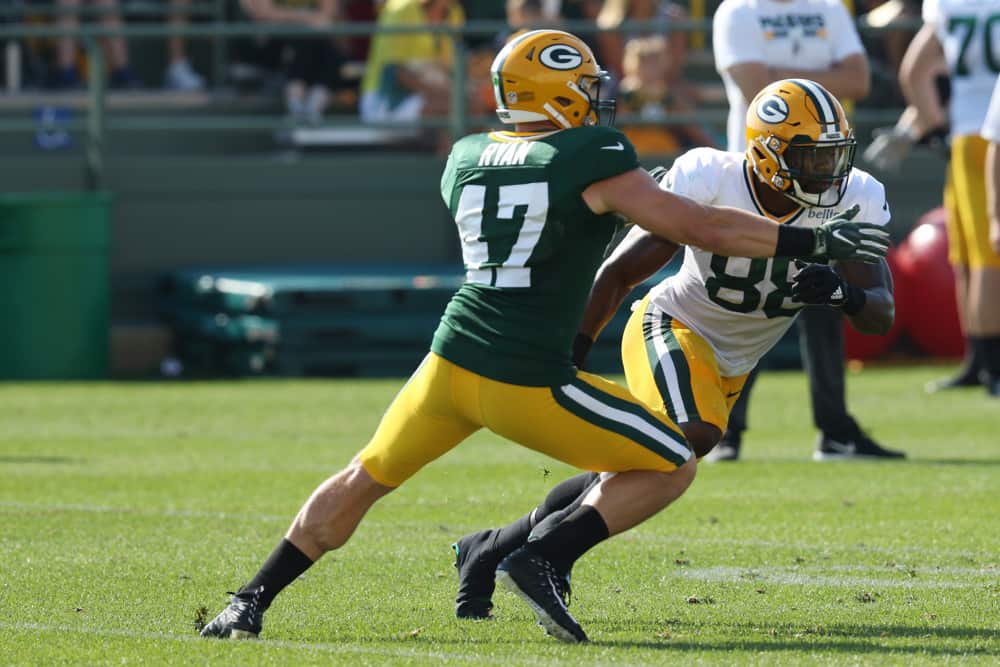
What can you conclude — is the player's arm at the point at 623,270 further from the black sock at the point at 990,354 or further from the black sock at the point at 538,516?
the black sock at the point at 990,354

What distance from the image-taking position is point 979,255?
11.3m

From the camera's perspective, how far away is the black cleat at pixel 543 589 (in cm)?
503

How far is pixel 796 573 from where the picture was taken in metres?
6.21

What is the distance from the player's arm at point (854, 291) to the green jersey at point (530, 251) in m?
0.61

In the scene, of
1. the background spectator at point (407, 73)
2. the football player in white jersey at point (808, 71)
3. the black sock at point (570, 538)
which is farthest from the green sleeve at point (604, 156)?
the background spectator at point (407, 73)

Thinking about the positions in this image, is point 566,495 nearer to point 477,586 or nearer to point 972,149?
point 477,586

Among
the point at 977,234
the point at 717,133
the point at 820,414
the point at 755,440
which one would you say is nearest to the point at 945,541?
the point at 820,414

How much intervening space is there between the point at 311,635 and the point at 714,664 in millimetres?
1093

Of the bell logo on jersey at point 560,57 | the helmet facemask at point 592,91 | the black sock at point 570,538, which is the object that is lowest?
the black sock at point 570,538

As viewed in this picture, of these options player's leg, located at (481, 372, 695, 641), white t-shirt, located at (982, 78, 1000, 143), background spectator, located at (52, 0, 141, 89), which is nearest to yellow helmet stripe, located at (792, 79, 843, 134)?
player's leg, located at (481, 372, 695, 641)

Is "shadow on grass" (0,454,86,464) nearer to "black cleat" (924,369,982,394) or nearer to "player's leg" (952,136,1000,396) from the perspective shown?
"player's leg" (952,136,1000,396)

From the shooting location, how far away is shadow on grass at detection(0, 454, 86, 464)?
9227mm

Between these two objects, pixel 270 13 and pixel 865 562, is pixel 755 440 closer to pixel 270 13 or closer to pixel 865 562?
pixel 865 562

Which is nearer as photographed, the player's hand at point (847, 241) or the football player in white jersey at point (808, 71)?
the player's hand at point (847, 241)
